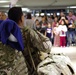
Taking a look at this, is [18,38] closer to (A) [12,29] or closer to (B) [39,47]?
(A) [12,29]

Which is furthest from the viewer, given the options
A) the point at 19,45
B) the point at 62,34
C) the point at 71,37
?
the point at 71,37

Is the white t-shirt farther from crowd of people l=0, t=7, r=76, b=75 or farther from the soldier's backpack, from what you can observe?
crowd of people l=0, t=7, r=76, b=75

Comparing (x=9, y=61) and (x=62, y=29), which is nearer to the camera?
(x=9, y=61)

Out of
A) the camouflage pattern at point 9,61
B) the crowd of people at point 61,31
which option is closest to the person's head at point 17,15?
the camouflage pattern at point 9,61

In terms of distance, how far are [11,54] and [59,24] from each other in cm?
983

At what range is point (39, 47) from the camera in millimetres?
2799

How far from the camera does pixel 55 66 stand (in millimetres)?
2930

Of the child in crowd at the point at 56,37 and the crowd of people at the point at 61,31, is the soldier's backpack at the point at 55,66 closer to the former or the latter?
the crowd of people at the point at 61,31

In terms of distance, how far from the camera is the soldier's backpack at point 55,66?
9.12ft

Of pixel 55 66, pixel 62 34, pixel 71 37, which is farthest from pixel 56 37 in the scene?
pixel 55 66

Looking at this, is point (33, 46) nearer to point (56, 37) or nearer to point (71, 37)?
point (56, 37)

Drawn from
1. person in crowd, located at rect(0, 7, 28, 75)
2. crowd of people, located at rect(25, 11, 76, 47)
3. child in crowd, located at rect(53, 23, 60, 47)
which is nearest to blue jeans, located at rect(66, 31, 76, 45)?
Result: crowd of people, located at rect(25, 11, 76, 47)

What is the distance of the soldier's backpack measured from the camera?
2780mm

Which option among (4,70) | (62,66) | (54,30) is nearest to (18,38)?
(4,70)
